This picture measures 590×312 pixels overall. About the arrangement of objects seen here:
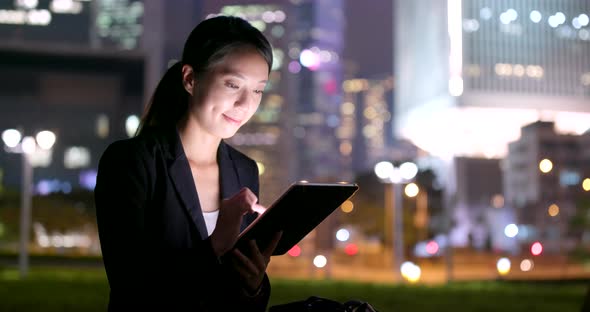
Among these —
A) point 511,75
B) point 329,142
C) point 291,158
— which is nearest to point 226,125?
point 511,75

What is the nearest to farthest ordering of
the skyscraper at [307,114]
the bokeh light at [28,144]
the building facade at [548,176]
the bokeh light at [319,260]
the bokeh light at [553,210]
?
the bokeh light at [28,144] < the bokeh light at [319,260] < the bokeh light at [553,210] < the building facade at [548,176] < the skyscraper at [307,114]

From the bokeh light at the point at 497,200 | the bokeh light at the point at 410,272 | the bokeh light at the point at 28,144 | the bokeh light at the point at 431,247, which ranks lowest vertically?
the bokeh light at the point at 497,200

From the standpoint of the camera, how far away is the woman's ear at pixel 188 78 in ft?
7.38

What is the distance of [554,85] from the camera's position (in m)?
69.9

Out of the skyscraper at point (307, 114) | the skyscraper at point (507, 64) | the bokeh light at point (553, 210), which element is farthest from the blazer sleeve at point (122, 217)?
the skyscraper at point (307, 114)

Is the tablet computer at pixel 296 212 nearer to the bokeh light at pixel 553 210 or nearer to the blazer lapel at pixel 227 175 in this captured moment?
the blazer lapel at pixel 227 175

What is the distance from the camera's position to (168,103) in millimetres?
2342

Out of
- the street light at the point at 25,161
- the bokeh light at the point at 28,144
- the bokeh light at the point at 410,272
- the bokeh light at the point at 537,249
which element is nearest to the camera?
the street light at the point at 25,161

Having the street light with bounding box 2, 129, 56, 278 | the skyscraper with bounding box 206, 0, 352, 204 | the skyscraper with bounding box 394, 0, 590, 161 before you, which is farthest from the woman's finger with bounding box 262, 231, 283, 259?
the skyscraper with bounding box 206, 0, 352, 204

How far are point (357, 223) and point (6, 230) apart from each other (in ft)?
75.0

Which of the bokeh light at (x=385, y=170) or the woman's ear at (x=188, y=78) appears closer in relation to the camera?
the woman's ear at (x=188, y=78)

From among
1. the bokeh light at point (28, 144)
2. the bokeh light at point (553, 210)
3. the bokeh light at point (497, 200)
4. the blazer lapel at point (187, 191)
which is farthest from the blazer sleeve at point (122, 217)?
the bokeh light at point (497, 200)

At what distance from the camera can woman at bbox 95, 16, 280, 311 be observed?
6.53 ft

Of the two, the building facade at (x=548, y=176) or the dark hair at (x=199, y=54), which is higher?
the dark hair at (x=199, y=54)
